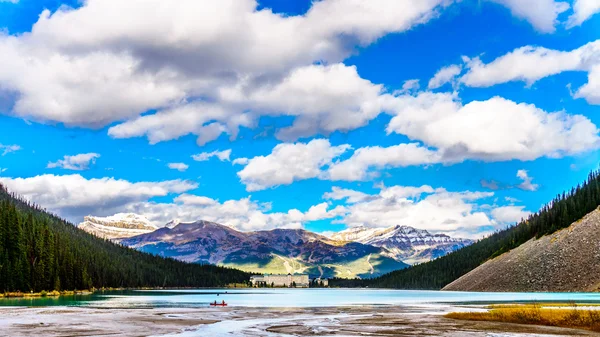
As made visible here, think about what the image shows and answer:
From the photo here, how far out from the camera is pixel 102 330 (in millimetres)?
54031

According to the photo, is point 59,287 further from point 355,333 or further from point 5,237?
point 355,333

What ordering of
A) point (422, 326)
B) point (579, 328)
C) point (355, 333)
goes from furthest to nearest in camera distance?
point (422, 326), point (579, 328), point (355, 333)

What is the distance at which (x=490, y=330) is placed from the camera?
56.4 meters

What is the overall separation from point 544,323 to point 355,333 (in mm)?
24399

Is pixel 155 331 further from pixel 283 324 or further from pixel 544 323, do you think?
pixel 544 323

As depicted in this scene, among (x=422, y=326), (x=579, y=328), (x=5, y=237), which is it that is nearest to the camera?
(x=579, y=328)

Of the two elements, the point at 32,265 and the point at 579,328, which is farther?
the point at 32,265

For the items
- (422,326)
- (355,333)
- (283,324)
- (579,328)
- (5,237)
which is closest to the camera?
(355,333)

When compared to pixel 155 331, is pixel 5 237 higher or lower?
higher

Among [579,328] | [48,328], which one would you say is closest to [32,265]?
[48,328]

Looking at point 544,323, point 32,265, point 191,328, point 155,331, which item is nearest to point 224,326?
point 191,328

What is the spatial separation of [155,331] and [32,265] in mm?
147220

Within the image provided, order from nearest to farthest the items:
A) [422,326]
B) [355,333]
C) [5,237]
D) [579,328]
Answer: [355,333]
[579,328]
[422,326]
[5,237]

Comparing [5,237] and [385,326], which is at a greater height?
[5,237]
